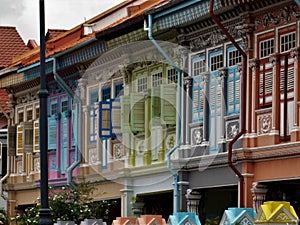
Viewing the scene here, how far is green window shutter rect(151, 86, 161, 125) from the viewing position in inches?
1305

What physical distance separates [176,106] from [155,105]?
106 centimetres

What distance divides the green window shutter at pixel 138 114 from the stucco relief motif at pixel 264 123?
5.87m

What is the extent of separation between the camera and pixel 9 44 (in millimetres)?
50281

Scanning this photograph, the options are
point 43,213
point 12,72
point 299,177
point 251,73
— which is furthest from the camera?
point 12,72

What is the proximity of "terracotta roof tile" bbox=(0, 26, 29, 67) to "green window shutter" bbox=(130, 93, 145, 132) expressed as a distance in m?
15.2

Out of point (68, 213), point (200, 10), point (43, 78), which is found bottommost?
point (68, 213)

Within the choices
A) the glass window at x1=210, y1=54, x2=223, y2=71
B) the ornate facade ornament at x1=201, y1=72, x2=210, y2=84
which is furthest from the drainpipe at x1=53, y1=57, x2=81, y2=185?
the glass window at x1=210, y1=54, x2=223, y2=71

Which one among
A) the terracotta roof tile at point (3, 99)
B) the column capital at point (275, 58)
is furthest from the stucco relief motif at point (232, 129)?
the terracotta roof tile at point (3, 99)

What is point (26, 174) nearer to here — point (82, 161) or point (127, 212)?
point (82, 161)

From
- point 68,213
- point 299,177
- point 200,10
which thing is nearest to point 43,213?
point 299,177

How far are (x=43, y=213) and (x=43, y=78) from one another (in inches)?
96.9

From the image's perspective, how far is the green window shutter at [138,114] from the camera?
34.0 metres

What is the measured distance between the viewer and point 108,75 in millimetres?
36344

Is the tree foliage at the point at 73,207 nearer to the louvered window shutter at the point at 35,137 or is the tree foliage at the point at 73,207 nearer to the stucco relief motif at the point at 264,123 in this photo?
the louvered window shutter at the point at 35,137
